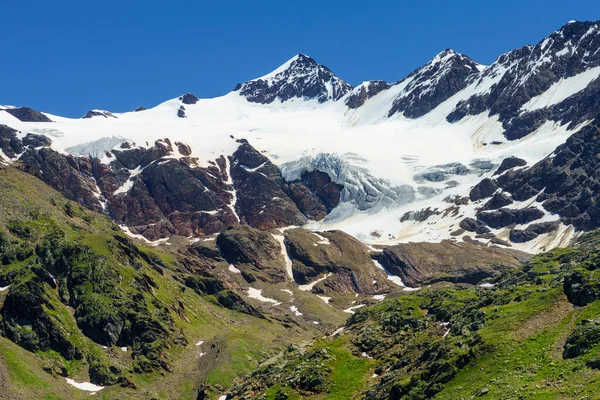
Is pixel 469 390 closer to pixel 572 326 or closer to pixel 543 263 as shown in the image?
pixel 572 326

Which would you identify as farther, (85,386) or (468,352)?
(85,386)

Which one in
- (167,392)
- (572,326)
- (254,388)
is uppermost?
(572,326)

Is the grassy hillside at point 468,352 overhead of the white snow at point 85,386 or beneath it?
overhead

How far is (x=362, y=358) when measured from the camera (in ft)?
318

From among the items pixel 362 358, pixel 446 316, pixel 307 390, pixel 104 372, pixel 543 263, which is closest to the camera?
pixel 307 390

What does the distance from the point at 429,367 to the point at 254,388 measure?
119 feet

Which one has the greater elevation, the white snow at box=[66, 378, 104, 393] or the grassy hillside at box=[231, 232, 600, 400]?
the grassy hillside at box=[231, 232, 600, 400]

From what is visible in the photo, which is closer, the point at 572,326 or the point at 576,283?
the point at 572,326

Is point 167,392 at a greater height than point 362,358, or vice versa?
point 362,358

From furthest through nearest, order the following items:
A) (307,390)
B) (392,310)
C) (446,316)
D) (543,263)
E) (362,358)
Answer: (543,263)
(392,310)
(446,316)
(362,358)
(307,390)

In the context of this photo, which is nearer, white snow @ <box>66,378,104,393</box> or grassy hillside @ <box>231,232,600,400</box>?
grassy hillside @ <box>231,232,600,400</box>

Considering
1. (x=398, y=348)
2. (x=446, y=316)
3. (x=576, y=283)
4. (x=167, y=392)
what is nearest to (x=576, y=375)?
(x=576, y=283)

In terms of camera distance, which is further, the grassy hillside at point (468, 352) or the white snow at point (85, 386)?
the white snow at point (85, 386)

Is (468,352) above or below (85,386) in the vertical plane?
above
